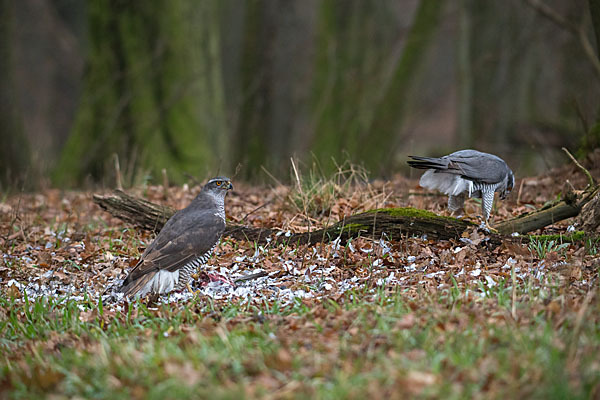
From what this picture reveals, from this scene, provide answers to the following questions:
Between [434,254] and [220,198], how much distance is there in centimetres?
206

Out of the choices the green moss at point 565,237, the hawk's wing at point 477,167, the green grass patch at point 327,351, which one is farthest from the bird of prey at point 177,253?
the green moss at point 565,237

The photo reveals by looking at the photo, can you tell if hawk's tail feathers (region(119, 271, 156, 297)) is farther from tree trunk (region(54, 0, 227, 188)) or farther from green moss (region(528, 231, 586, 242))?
tree trunk (region(54, 0, 227, 188))

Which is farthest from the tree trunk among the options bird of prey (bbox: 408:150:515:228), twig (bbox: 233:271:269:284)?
bird of prey (bbox: 408:150:515:228)

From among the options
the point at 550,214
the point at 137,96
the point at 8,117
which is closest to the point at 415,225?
the point at 550,214

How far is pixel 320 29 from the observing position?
14.7 meters

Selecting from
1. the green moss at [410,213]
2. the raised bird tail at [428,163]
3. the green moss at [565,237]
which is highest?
the raised bird tail at [428,163]

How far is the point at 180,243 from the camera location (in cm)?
496

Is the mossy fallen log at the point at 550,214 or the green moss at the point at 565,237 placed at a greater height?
the mossy fallen log at the point at 550,214

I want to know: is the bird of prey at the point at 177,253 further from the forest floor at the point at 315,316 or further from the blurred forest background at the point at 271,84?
the blurred forest background at the point at 271,84

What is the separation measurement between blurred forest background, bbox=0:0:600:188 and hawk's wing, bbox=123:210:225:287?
214 centimetres

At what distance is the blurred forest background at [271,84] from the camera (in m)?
10.9

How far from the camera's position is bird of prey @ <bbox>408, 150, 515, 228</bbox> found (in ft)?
18.7

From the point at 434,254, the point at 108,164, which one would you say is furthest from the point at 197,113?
the point at 434,254

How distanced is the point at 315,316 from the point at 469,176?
2.53 meters
